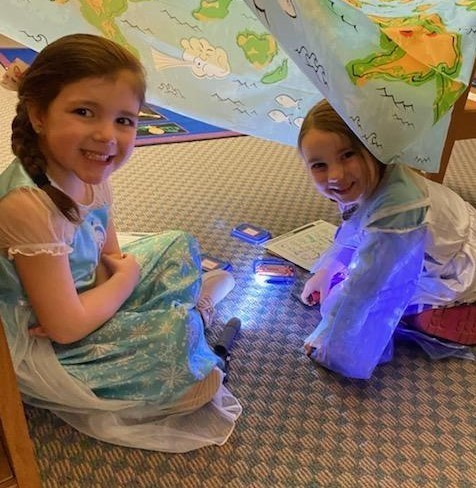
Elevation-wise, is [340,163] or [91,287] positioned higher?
[340,163]

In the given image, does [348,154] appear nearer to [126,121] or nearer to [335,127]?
[335,127]

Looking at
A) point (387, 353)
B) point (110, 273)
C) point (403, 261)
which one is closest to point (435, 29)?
point (403, 261)

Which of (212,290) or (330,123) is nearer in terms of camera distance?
(330,123)

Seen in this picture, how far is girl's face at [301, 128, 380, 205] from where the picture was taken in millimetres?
1026

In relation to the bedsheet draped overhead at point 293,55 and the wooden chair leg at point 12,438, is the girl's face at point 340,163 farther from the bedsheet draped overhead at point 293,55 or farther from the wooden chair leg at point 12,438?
the wooden chair leg at point 12,438

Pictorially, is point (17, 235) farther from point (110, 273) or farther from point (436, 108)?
point (436, 108)

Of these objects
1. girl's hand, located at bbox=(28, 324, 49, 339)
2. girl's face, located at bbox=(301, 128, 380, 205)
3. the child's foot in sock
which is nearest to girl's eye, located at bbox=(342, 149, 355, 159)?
girl's face, located at bbox=(301, 128, 380, 205)

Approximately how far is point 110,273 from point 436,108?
632mm

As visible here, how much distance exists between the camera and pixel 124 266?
1026 mm

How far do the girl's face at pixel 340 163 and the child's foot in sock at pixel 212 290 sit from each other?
37cm

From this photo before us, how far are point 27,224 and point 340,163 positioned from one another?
540mm

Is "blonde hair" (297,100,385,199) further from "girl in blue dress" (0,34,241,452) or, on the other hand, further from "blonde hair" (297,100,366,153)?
"girl in blue dress" (0,34,241,452)

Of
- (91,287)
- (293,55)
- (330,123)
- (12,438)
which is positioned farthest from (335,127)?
(12,438)

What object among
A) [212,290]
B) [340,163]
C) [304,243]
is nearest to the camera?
[340,163]
